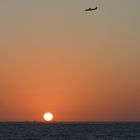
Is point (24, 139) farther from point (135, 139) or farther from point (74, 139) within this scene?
point (135, 139)

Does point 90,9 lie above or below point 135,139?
above

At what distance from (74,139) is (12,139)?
42.5 feet

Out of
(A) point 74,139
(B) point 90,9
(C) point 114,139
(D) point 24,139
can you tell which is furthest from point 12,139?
(B) point 90,9

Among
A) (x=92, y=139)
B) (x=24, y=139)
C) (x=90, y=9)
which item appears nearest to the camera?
(x=90, y=9)

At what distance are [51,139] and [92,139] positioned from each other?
927 centimetres

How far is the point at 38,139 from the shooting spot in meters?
109

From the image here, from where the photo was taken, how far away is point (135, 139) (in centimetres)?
10500

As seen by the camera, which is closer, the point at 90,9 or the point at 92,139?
the point at 90,9

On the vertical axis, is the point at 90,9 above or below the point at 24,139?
above

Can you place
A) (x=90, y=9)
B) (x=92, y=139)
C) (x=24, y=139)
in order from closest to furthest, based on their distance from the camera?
(x=90, y=9) → (x=92, y=139) → (x=24, y=139)

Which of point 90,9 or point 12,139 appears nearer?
point 90,9

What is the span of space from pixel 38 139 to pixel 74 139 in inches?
318

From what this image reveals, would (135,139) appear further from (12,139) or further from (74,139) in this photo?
(12,139)

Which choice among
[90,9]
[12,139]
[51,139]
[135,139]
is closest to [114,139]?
[135,139]
